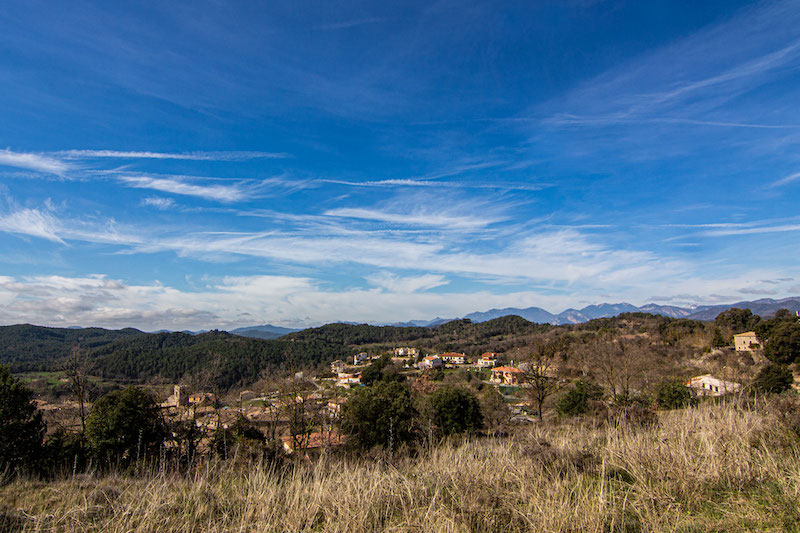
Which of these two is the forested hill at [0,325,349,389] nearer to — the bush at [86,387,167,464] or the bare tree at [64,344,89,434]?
the bare tree at [64,344,89,434]

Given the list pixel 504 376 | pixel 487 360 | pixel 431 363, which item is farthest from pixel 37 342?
pixel 504 376

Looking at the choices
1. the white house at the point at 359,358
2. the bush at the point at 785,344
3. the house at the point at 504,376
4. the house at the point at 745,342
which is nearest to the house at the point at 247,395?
the house at the point at 504,376

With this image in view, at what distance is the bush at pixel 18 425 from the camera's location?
12023mm

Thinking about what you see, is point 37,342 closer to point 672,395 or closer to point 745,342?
point 672,395

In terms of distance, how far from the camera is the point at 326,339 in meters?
122

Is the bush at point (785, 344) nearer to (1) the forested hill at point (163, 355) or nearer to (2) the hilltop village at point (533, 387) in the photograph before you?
(2) the hilltop village at point (533, 387)

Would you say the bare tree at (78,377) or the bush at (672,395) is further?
the bare tree at (78,377)

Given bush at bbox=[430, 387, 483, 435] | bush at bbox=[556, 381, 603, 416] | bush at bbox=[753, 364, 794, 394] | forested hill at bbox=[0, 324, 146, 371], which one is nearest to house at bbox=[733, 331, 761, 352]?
bush at bbox=[556, 381, 603, 416]

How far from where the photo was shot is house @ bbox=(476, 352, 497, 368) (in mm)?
74169

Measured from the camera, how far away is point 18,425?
1230 centimetres

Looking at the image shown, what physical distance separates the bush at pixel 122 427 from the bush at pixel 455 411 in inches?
492

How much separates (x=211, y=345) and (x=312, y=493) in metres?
88.2

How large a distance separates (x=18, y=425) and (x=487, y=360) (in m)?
72.2

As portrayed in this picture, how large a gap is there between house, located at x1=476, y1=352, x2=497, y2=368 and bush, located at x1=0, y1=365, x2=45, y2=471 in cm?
6853
